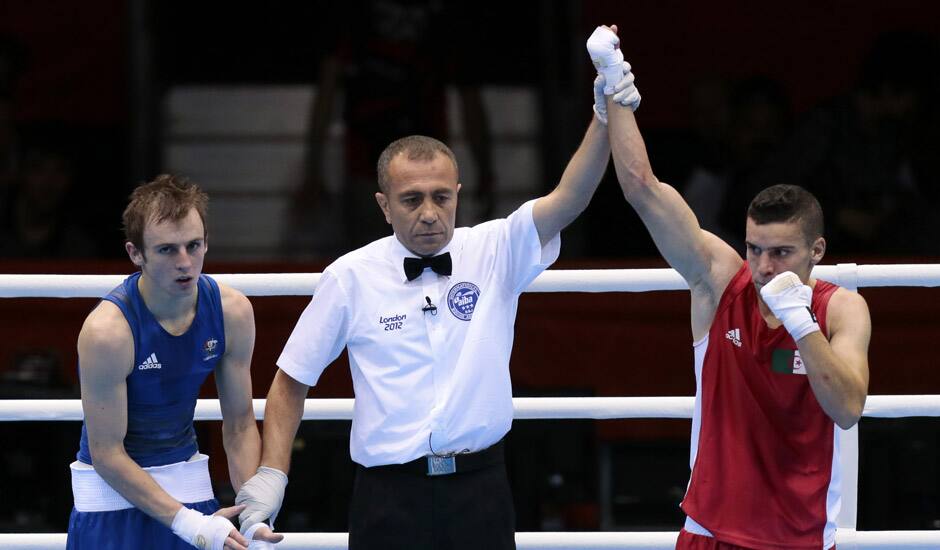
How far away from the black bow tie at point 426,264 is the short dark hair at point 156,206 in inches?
20.0

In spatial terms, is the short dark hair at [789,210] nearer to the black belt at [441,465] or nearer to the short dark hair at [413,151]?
the short dark hair at [413,151]

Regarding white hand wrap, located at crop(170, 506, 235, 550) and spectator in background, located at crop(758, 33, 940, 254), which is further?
spectator in background, located at crop(758, 33, 940, 254)

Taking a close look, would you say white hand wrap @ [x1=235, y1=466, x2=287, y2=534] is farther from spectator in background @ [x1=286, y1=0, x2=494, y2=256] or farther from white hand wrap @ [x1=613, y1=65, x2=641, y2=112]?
spectator in background @ [x1=286, y1=0, x2=494, y2=256]

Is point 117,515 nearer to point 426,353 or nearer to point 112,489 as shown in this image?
point 112,489

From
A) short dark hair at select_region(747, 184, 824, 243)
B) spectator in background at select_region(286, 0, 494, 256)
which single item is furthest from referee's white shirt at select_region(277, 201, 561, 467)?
spectator in background at select_region(286, 0, 494, 256)

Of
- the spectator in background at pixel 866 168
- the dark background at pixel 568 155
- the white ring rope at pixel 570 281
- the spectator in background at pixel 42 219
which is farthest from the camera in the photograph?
the spectator in background at pixel 42 219

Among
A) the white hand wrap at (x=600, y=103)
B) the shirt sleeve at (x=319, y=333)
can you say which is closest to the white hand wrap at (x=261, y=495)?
the shirt sleeve at (x=319, y=333)

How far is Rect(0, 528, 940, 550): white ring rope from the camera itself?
3619 millimetres

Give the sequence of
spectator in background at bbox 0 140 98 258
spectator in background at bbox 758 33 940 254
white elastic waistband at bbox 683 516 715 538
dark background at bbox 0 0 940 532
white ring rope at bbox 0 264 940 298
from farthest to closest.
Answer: spectator in background at bbox 0 140 98 258 < spectator in background at bbox 758 33 940 254 < dark background at bbox 0 0 940 532 < white ring rope at bbox 0 264 940 298 < white elastic waistband at bbox 683 516 715 538

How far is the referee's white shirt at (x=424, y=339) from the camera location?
3150 mm

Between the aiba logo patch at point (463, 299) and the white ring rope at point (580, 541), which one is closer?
the aiba logo patch at point (463, 299)

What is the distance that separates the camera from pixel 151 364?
306 centimetres

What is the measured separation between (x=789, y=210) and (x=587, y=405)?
863mm

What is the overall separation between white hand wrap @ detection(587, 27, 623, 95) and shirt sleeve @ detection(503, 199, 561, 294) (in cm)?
34
